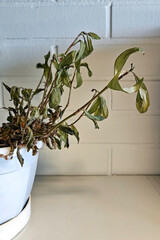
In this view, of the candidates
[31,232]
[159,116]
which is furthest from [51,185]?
[159,116]

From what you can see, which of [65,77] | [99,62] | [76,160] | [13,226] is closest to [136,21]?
[99,62]

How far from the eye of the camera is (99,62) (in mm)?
670

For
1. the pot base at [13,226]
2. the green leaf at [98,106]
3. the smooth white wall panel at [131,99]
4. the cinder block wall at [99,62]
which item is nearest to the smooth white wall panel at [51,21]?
the cinder block wall at [99,62]

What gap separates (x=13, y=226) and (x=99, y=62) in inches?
20.3

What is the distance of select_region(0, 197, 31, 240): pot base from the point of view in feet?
1.39

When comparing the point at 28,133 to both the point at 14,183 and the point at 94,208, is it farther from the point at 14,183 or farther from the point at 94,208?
the point at 94,208

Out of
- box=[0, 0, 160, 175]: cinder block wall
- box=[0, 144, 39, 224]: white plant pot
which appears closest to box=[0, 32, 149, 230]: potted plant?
box=[0, 144, 39, 224]: white plant pot

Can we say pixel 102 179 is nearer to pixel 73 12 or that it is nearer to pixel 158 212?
pixel 158 212

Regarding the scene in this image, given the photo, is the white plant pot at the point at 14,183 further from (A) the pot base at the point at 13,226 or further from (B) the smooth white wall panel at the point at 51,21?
(B) the smooth white wall panel at the point at 51,21

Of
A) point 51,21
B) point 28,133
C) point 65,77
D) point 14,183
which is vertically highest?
point 51,21

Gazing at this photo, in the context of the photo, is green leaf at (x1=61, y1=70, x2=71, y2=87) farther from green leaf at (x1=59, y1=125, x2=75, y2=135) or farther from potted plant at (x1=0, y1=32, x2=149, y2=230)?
green leaf at (x1=59, y1=125, x2=75, y2=135)

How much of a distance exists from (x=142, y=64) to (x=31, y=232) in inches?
22.6

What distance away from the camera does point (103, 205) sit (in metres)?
0.55

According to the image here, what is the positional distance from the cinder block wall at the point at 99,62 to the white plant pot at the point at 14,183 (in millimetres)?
271
